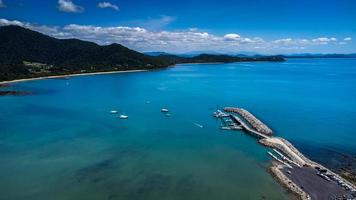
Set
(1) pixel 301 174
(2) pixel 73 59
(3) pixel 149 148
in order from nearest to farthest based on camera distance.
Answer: (1) pixel 301 174 < (3) pixel 149 148 < (2) pixel 73 59

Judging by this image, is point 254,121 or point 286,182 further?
point 254,121

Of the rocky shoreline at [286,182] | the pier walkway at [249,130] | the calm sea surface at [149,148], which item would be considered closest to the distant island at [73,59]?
the calm sea surface at [149,148]

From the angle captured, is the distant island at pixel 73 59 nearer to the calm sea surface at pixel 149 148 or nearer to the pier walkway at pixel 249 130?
the calm sea surface at pixel 149 148

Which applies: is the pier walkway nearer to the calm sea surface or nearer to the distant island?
the calm sea surface

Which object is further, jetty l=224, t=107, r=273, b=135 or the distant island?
the distant island

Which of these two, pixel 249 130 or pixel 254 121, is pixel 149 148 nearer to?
pixel 249 130

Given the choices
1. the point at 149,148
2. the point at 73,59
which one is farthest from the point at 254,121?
the point at 73,59

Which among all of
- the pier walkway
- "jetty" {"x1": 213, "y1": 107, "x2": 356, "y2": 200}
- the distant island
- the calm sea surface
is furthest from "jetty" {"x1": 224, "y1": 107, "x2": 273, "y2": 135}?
the distant island

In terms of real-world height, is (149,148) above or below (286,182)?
below

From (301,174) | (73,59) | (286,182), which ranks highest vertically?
(73,59)
